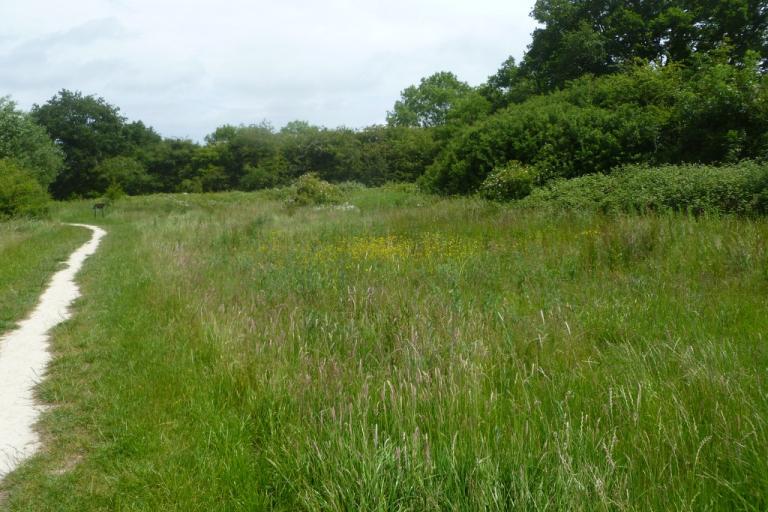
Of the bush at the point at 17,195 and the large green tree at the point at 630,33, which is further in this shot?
the large green tree at the point at 630,33

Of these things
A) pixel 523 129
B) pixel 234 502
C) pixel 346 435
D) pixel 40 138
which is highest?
pixel 40 138

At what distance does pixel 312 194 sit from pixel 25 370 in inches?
916

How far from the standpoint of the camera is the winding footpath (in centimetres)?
377

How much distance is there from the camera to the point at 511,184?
59.7 feet

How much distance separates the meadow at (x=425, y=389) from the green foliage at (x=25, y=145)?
35.2 metres

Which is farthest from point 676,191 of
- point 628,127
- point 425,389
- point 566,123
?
point 425,389

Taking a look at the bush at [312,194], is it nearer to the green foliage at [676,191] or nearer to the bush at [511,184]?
the bush at [511,184]

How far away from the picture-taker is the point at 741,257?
22.4ft

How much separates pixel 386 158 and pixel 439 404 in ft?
143

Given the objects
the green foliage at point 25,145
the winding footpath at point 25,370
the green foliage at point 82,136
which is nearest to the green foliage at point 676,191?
the winding footpath at point 25,370

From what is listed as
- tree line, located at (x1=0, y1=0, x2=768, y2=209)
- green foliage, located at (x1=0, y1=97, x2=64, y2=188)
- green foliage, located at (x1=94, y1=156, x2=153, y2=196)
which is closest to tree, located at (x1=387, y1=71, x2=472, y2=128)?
→ tree line, located at (x1=0, y1=0, x2=768, y2=209)

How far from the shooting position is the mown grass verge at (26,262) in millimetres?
7916

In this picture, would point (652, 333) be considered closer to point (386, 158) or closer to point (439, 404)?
point (439, 404)

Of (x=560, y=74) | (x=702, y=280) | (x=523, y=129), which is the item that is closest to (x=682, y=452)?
(x=702, y=280)
